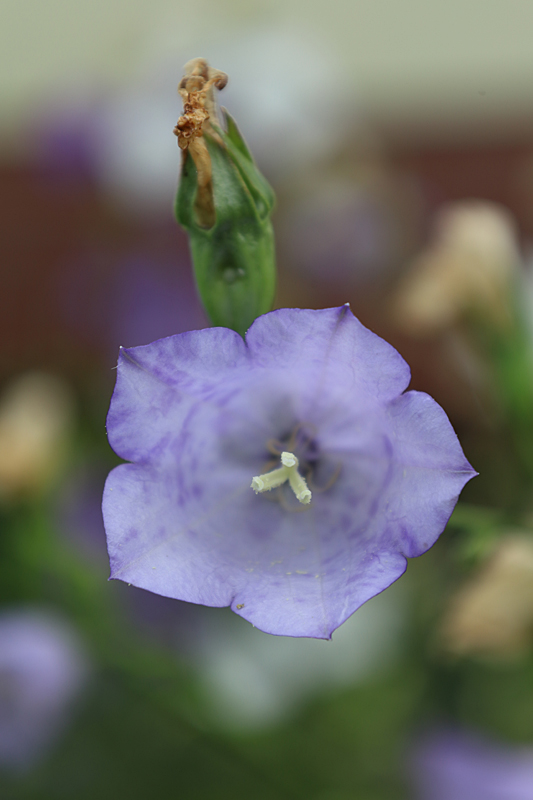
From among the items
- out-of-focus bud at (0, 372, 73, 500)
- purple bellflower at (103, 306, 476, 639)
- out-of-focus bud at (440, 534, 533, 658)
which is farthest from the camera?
out-of-focus bud at (0, 372, 73, 500)

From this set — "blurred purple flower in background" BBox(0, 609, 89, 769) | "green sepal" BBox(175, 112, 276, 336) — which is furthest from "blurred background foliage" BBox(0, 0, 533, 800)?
"green sepal" BBox(175, 112, 276, 336)

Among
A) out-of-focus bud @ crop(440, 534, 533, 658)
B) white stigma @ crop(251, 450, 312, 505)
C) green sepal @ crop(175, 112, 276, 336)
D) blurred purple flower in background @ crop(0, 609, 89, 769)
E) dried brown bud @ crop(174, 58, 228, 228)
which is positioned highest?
dried brown bud @ crop(174, 58, 228, 228)

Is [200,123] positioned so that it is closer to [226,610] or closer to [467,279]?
[467,279]

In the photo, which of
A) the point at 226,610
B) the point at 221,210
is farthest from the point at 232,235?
the point at 226,610

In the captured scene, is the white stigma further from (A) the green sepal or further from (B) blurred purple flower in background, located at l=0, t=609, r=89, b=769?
(B) blurred purple flower in background, located at l=0, t=609, r=89, b=769

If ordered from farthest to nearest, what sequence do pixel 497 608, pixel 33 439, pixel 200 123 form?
pixel 33 439 < pixel 497 608 < pixel 200 123

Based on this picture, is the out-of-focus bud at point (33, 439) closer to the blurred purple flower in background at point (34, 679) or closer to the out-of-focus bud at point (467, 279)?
the blurred purple flower in background at point (34, 679)

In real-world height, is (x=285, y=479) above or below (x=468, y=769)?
above

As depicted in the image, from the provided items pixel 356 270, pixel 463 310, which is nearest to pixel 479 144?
pixel 356 270
